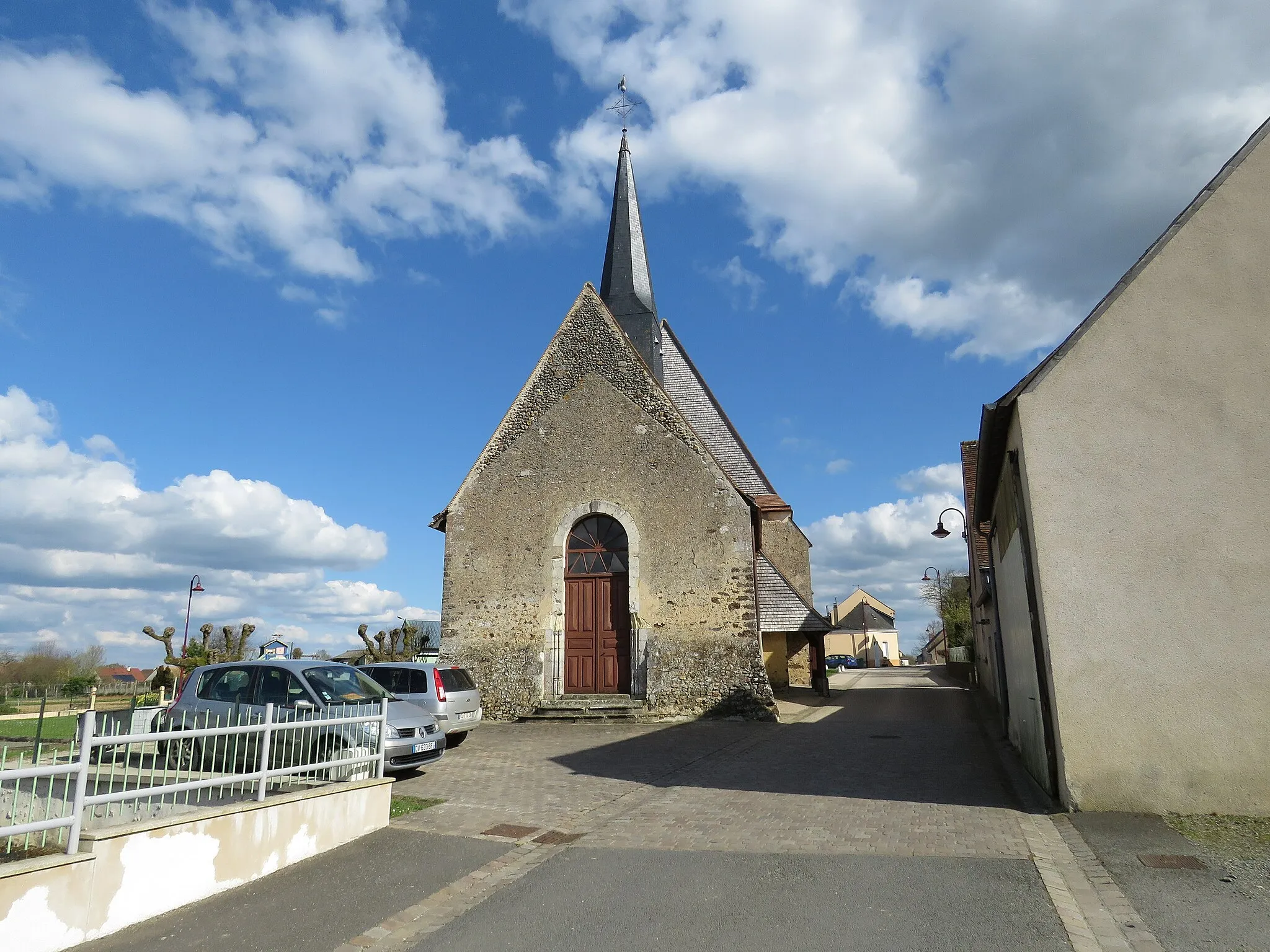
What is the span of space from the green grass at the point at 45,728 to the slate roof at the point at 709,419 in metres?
17.2

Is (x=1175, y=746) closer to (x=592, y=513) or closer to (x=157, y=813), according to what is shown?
(x=157, y=813)

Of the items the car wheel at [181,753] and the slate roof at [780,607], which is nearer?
the car wheel at [181,753]

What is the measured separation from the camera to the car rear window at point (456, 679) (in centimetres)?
1256

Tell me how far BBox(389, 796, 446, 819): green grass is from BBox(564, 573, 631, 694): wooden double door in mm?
8569

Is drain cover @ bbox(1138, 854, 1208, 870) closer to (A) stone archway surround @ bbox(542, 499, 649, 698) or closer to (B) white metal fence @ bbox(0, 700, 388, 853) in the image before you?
(B) white metal fence @ bbox(0, 700, 388, 853)

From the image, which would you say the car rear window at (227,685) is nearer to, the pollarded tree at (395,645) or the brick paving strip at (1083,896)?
the brick paving strip at (1083,896)

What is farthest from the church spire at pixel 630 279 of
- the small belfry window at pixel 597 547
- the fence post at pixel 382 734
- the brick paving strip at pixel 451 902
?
the brick paving strip at pixel 451 902

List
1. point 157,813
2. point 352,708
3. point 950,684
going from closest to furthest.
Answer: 1. point 157,813
2. point 352,708
3. point 950,684

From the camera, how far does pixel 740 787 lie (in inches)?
367

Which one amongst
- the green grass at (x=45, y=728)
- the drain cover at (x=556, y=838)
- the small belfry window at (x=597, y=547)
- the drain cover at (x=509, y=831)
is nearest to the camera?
the drain cover at (x=556, y=838)

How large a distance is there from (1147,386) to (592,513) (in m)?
11.6

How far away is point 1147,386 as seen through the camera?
785 cm

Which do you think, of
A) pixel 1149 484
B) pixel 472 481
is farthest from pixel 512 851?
pixel 472 481

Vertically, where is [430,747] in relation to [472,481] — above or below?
below
